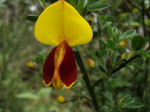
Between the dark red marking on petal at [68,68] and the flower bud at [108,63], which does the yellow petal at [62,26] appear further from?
the flower bud at [108,63]

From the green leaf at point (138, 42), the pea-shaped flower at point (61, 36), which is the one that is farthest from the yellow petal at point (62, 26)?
the green leaf at point (138, 42)

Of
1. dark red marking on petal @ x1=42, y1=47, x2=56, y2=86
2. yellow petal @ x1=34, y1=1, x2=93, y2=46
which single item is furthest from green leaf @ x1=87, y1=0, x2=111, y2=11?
dark red marking on petal @ x1=42, y1=47, x2=56, y2=86

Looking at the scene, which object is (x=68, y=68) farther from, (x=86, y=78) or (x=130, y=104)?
(x=130, y=104)

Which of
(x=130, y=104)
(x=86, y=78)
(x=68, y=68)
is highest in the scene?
(x=68, y=68)

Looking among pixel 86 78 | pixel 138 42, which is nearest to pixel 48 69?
pixel 86 78

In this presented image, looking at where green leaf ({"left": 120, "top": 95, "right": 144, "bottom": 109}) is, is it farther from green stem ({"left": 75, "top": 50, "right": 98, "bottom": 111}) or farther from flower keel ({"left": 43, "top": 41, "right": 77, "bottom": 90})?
flower keel ({"left": 43, "top": 41, "right": 77, "bottom": 90})

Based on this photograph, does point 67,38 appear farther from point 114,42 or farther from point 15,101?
point 15,101
